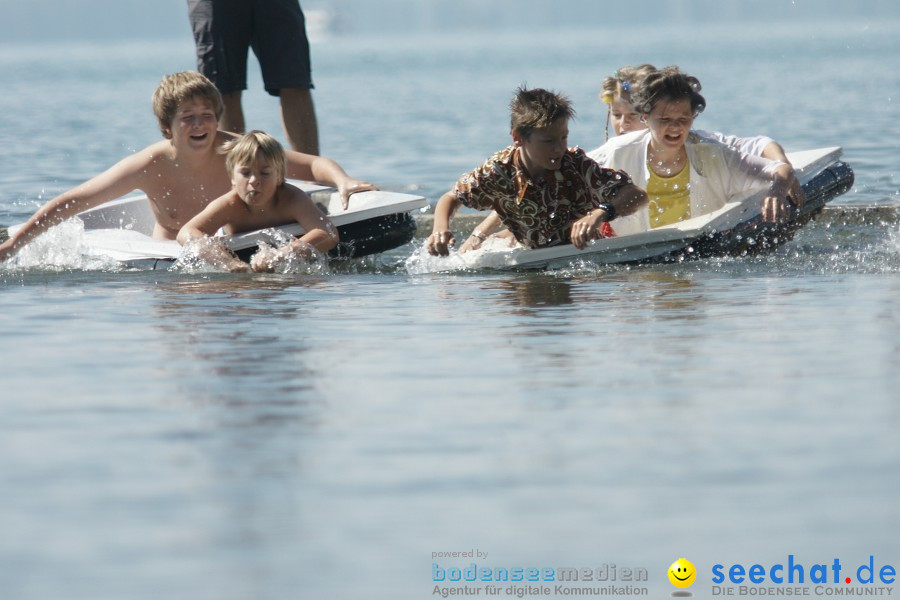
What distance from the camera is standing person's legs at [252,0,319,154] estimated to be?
917 cm

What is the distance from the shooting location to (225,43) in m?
9.13

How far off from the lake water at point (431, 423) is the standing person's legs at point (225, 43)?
176 cm

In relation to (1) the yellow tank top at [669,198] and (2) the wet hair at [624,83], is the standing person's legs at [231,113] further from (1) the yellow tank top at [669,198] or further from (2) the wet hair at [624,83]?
(1) the yellow tank top at [669,198]

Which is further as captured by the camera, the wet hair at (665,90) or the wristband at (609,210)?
the wet hair at (665,90)

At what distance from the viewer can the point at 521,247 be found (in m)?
7.47

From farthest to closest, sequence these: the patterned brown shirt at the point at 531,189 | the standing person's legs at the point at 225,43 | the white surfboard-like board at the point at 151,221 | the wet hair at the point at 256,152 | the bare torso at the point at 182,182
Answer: the standing person's legs at the point at 225,43 < the bare torso at the point at 182,182 < the wet hair at the point at 256,152 < the white surfboard-like board at the point at 151,221 < the patterned brown shirt at the point at 531,189

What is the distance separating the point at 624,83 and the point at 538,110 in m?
1.55

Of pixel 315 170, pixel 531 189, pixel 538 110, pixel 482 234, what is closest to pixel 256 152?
pixel 315 170

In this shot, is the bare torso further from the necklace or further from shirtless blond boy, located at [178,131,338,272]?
the necklace

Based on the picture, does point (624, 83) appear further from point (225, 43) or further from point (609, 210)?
point (225, 43)

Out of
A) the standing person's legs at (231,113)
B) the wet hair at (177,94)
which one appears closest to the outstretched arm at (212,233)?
the wet hair at (177,94)

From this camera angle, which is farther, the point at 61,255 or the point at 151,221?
the point at 151,221

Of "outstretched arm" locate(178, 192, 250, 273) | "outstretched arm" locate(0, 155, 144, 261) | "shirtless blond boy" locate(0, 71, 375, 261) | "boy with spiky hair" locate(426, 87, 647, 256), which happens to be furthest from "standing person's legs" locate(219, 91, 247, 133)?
"boy with spiky hair" locate(426, 87, 647, 256)

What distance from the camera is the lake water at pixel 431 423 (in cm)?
322
